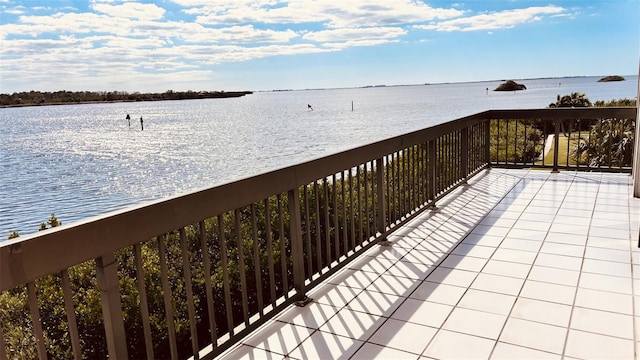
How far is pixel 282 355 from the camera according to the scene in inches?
93.2

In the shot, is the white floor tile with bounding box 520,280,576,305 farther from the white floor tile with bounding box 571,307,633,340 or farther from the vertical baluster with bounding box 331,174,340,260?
the vertical baluster with bounding box 331,174,340,260

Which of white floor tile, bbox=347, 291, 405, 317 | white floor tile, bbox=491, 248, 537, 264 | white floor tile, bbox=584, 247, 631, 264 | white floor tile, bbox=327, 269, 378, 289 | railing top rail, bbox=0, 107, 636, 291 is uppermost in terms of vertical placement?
railing top rail, bbox=0, 107, 636, 291

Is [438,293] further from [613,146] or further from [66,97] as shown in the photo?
[66,97]

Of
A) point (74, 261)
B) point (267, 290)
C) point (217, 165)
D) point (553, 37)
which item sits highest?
point (553, 37)

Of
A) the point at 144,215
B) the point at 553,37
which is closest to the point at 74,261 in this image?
the point at 144,215

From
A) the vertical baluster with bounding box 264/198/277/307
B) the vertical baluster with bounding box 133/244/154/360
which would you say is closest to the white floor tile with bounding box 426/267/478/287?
the vertical baluster with bounding box 264/198/277/307

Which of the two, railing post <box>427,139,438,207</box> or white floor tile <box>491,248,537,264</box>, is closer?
white floor tile <box>491,248,537,264</box>

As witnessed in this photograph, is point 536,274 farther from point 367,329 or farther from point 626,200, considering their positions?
point 626,200

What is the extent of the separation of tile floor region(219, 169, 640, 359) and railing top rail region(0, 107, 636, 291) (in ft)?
2.61

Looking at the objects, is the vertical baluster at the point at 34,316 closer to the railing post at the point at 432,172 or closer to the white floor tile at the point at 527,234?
the white floor tile at the point at 527,234

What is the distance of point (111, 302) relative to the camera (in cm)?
175

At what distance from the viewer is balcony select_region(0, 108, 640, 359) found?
72.6 inches

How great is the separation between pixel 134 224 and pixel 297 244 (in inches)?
50.1

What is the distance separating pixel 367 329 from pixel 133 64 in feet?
216
